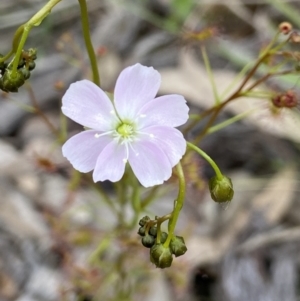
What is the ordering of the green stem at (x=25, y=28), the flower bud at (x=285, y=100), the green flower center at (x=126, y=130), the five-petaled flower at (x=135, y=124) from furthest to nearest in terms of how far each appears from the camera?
the flower bud at (x=285, y=100) < the green flower center at (x=126, y=130) < the five-petaled flower at (x=135, y=124) < the green stem at (x=25, y=28)

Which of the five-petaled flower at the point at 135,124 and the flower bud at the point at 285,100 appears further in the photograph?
the flower bud at the point at 285,100

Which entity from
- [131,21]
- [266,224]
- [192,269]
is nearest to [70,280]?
[192,269]

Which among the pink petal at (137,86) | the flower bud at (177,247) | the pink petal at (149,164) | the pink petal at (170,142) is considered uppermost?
the pink petal at (137,86)

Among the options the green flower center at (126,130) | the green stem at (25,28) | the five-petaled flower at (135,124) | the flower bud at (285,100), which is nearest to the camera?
the green stem at (25,28)

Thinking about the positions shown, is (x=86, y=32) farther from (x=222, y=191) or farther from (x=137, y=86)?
(x=222, y=191)

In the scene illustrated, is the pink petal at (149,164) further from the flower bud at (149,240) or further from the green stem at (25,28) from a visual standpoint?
the green stem at (25,28)

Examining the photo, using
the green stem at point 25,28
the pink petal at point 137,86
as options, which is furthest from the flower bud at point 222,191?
the green stem at point 25,28

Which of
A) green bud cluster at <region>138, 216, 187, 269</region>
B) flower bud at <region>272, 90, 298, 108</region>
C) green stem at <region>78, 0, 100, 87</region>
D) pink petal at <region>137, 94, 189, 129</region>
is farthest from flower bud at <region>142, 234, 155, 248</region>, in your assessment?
flower bud at <region>272, 90, 298, 108</region>

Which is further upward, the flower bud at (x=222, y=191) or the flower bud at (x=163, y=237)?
the flower bud at (x=222, y=191)
